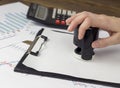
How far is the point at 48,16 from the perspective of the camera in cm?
85

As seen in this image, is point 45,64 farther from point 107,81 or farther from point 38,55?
point 107,81

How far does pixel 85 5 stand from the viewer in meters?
1.06

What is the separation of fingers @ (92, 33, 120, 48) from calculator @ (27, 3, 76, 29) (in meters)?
0.18

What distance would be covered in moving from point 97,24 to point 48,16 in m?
0.22

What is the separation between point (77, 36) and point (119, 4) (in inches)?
21.2

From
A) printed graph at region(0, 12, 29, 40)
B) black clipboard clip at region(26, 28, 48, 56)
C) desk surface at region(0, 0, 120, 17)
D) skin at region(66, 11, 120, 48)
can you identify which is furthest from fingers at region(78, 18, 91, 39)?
desk surface at region(0, 0, 120, 17)

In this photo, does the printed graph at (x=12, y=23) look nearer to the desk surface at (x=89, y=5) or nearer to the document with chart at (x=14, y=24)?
the document with chart at (x=14, y=24)

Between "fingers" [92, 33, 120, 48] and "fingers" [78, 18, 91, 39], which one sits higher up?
"fingers" [78, 18, 91, 39]

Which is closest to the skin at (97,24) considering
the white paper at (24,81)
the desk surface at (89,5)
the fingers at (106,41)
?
the fingers at (106,41)

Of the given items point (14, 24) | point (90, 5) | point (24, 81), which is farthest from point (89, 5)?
point (24, 81)

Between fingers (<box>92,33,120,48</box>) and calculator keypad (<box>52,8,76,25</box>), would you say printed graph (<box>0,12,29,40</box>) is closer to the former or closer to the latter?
calculator keypad (<box>52,8,76,25</box>)

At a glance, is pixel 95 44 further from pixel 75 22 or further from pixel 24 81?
pixel 24 81

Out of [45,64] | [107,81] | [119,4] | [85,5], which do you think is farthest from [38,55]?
[119,4]

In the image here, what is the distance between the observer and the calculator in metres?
0.84
